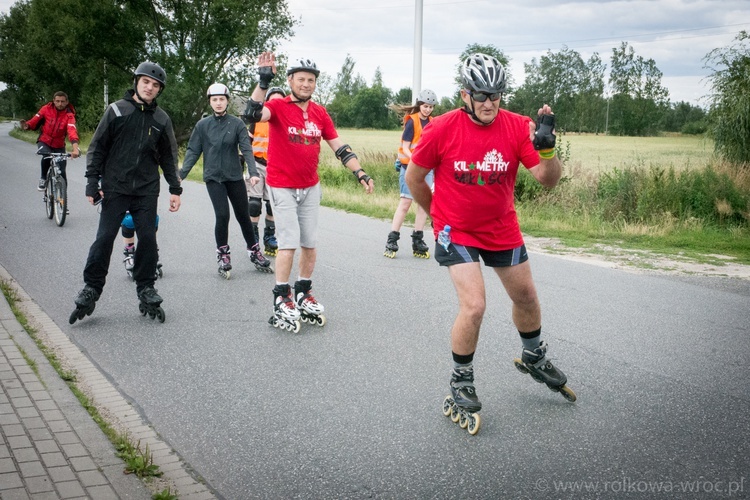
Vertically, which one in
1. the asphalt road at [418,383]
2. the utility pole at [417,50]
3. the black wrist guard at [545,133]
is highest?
the utility pole at [417,50]

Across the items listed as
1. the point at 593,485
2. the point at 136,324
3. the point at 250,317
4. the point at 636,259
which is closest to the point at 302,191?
the point at 250,317

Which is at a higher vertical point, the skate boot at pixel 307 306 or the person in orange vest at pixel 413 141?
the person in orange vest at pixel 413 141

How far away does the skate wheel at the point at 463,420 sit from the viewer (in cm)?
428

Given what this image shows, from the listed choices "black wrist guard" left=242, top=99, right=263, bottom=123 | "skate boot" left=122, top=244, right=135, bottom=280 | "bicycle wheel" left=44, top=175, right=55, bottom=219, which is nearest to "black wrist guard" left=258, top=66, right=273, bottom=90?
"black wrist guard" left=242, top=99, right=263, bottom=123

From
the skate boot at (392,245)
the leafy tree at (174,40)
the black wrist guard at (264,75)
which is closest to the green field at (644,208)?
the skate boot at (392,245)

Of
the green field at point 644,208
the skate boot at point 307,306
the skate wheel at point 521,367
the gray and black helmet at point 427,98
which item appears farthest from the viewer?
the green field at point 644,208

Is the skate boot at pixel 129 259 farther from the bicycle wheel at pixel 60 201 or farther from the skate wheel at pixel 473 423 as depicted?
the skate wheel at pixel 473 423

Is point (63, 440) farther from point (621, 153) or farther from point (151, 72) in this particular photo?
point (621, 153)

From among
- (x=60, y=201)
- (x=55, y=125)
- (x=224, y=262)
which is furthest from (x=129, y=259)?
(x=55, y=125)

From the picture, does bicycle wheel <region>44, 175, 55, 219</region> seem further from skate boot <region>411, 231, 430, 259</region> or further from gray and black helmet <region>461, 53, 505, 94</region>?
gray and black helmet <region>461, 53, 505, 94</region>

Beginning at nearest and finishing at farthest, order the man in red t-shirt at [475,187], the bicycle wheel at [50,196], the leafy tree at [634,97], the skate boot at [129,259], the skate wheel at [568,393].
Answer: the man in red t-shirt at [475,187]
the skate wheel at [568,393]
the skate boot at [129,259]
the bicycle wheel at [50,196]
the leafy tree at [634,97]

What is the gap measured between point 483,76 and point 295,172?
2.60 metres

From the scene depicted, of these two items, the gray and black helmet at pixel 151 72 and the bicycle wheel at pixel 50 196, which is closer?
the gray and black helmet at pixel 151 72

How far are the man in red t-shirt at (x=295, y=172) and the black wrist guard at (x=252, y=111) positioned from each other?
0.17 meters
